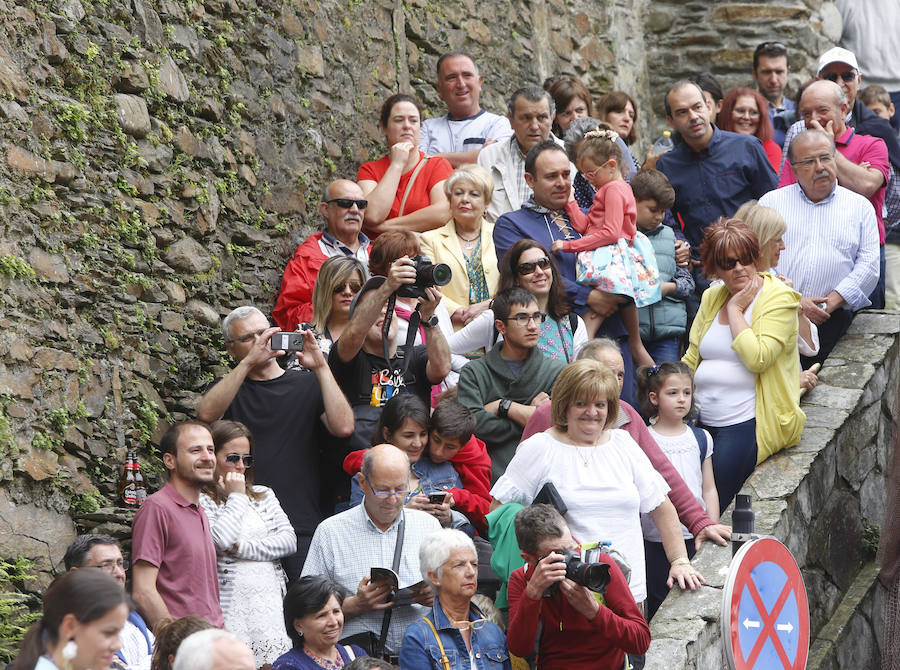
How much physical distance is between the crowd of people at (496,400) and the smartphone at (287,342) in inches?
0.6

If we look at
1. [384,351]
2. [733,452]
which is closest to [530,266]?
[384,351]

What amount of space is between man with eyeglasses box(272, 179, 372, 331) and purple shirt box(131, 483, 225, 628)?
6.99 ft

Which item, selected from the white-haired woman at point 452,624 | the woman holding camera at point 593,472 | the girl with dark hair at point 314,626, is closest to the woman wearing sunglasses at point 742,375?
the woman holding camera at point 593,472

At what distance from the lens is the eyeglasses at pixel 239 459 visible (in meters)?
5.02

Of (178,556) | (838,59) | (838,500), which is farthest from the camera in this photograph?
(838,59)

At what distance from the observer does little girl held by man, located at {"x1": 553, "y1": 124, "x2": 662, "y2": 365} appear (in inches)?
257

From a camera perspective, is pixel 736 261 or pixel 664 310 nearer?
pixel 736 261

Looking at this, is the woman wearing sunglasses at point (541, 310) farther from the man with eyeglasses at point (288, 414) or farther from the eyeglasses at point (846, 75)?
the eyeglasses at point (846, 75)

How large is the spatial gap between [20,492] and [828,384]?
397 cm

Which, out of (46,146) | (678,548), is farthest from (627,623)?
(46,146)

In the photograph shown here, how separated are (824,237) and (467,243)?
1841mm

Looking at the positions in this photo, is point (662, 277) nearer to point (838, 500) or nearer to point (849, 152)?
point (838, 500)

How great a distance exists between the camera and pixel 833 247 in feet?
22.0

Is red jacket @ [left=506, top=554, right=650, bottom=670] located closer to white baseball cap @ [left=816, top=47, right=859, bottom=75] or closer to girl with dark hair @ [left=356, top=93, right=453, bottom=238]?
girl with dark hair @ [left=356, top=93, right=453, bottom=238]
